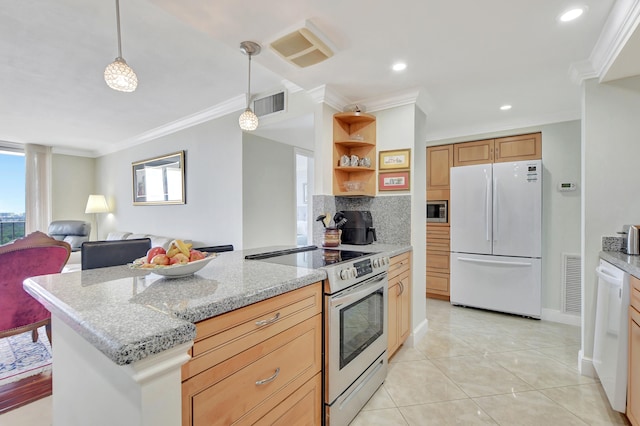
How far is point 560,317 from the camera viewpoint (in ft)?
10.3

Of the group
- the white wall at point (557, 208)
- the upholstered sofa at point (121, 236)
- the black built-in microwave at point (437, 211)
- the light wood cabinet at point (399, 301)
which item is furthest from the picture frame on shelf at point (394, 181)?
the upholstered sofa at point (121, 236)

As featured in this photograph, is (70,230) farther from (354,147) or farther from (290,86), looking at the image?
(354,147)

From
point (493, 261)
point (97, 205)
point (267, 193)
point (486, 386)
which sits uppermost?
point (267, 193)

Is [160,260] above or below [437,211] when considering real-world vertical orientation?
below

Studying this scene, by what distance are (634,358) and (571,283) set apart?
6.66 feet

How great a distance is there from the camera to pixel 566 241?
3174mm

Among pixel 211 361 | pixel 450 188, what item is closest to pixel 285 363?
pixel 211 361

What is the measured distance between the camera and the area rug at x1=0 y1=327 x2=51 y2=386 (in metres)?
2.10

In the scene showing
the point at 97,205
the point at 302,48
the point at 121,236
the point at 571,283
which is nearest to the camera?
the point at 302,48

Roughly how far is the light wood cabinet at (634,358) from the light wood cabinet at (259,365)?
1.58 metres

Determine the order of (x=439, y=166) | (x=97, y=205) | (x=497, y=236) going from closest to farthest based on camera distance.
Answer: (x=497, y=236) → (x=439, y=166) → (x=97, y=205)

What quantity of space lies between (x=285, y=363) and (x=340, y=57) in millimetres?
1966

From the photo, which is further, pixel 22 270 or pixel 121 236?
pixel 121 236

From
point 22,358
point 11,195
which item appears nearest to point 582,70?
point 22,358
